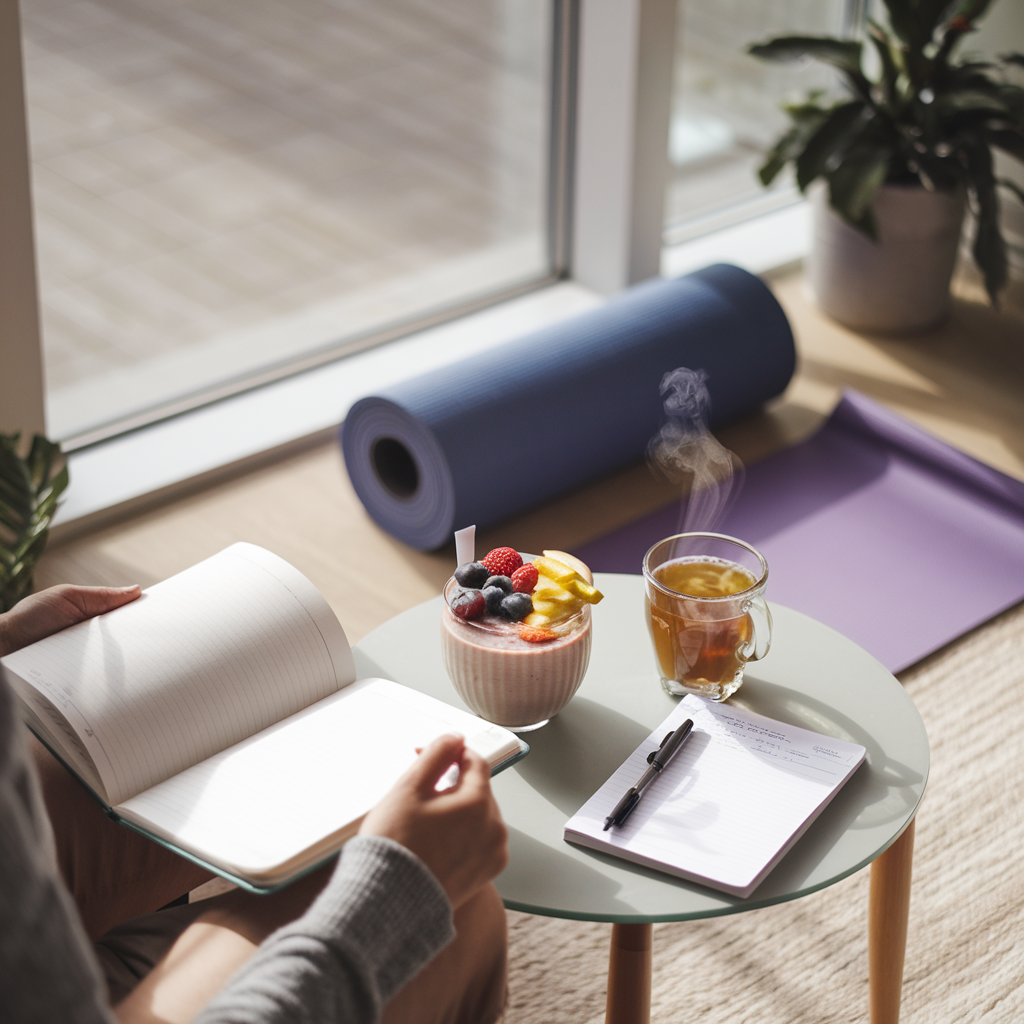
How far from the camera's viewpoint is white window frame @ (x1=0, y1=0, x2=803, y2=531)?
2.22 meters

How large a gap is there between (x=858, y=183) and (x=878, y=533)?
0.85m

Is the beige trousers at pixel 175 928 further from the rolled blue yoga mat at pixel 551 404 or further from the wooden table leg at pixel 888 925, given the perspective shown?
the rolled blue yoga mat at pixel 551 404


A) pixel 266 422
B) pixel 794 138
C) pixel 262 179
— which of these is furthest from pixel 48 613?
pixel 794 138

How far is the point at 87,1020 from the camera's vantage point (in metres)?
0.67

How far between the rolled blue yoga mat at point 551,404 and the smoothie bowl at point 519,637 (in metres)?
0.97

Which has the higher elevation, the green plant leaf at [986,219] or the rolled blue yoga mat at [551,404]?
the green plant leaf at [986,219]

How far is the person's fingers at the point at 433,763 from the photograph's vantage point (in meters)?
0.96

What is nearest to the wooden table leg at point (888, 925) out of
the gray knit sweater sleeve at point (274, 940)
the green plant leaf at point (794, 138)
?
the gray knit sweater sleeve at point (274, 940)

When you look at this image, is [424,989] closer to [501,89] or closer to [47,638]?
[47,638]

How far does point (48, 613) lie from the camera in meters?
1.22

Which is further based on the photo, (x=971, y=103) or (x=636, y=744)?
(x=971, y=103)

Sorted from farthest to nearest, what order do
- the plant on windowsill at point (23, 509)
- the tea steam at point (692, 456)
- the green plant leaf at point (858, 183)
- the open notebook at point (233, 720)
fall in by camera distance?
the green plant leaf at point (858, 183) < the tea steam at point (692, 456) < the plant on windowsill at point (23, 509) < the open notebook at point (233, 720)

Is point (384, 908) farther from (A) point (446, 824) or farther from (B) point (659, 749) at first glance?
(B) point (659, 749)

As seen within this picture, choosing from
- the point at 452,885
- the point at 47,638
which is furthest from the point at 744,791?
the point at 47,638
